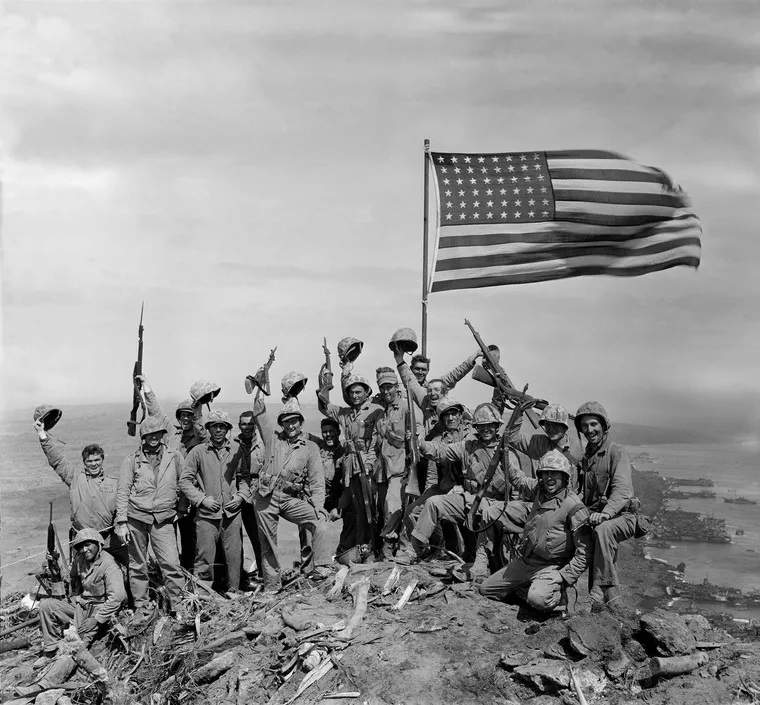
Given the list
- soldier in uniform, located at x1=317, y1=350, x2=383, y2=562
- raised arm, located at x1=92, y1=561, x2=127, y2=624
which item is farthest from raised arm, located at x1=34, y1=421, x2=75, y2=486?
soldier in uniform, located at x1=317, y1=350, x2=383, y2=562

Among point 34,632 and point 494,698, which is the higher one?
point 494,698

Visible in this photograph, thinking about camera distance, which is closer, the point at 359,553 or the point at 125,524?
the point at 125,524

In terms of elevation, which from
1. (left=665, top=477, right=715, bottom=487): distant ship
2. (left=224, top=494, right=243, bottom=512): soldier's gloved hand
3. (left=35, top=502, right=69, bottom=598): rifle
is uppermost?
(left=224, top=494, right=243, bottom=512): soldier's gloved hand

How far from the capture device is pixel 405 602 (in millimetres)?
10109

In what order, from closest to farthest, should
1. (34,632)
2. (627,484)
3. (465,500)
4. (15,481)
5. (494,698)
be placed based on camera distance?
(494,698) < (627,484) < (465,500) < (34,632) < (15,481)

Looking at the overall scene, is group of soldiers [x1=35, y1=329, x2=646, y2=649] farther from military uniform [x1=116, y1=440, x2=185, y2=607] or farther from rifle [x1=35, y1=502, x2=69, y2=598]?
rifle [x1=35, y1=502, x2=69, y2=598]

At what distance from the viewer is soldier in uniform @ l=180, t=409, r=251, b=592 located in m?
11.6

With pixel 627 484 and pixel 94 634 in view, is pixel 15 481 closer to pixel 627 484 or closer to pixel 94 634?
pixel 94 634

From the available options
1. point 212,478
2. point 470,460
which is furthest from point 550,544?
point 212,478

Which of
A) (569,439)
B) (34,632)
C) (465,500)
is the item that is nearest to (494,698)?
(465,500)

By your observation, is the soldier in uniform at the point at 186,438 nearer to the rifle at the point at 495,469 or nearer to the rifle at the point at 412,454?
the rifle at the point at 412,454

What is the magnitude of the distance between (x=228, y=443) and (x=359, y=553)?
2.61 metres

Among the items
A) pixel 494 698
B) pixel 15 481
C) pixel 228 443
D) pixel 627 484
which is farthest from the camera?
pixel 15 481

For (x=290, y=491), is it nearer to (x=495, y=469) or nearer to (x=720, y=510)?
(x=495, y=469)
